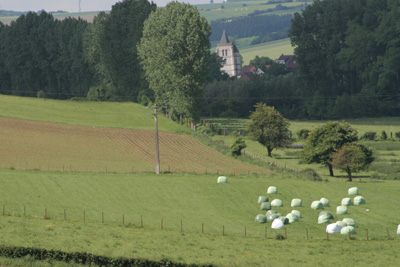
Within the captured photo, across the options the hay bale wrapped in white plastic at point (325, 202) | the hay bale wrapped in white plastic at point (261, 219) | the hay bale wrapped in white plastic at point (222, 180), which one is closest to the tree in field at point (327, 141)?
the hay bale wrapped in white plastic at point (222, 180)

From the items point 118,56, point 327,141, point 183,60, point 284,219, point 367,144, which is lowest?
point 367,144

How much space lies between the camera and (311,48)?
169875mm

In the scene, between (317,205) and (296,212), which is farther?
(317,205)

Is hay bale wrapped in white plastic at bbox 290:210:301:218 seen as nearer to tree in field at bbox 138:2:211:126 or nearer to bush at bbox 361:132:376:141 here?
bush at bbox 361:132:376:141

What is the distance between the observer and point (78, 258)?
4328cm

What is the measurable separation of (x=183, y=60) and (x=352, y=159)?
4866cm

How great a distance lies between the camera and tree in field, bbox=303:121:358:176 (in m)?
85.9

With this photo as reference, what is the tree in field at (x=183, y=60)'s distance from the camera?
402 ft

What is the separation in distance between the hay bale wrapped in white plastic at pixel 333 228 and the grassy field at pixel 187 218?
0.67m

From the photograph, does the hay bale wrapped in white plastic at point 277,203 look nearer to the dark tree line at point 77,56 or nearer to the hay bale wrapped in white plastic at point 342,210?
the hay bale wrapped in white plastic at point 342,210

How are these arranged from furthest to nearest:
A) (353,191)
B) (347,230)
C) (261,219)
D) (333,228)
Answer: (353,191) → (261,219) → (333,228) → (347,230)

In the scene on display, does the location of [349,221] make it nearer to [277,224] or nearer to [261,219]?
[277,224]

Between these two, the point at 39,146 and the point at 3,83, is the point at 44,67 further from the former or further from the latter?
the point at 39,146

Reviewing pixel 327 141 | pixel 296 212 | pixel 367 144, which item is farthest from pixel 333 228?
pixel 367 144
